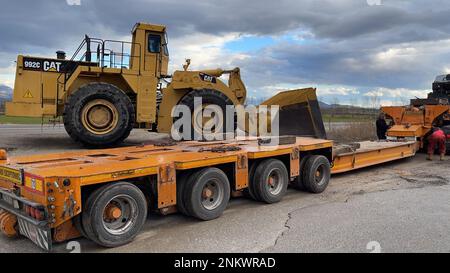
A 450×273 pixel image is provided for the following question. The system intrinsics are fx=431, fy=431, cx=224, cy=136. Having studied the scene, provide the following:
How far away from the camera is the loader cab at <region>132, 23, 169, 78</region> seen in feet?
41.2

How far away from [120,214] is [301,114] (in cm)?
649

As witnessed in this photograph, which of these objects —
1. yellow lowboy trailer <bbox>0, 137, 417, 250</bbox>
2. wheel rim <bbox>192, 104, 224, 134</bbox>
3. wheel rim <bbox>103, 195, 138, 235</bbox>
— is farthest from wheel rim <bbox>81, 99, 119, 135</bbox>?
wheel rim <bbox>103, 195, 138, 235</bbox>

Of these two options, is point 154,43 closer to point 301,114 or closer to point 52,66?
point 52,66

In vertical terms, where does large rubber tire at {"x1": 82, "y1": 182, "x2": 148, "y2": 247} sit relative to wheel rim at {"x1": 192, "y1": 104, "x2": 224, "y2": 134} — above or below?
below

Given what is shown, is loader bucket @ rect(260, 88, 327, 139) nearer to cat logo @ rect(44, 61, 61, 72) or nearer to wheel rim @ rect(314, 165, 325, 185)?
wheel rim @ rect(314, 165, 325, 185)

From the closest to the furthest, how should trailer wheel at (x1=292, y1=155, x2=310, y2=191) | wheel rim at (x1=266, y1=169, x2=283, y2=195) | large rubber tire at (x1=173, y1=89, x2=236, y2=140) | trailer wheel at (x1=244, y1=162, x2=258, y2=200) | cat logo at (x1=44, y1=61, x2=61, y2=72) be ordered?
trailer wheel at (x1=244, y1=162, x2=258, y2=200), wheel rim at (x1=266, y1=169, x2=283, y2=195), trailer wheel at (x1=292, y1=155, x2=310, y2=191), large rubber tire at (x1=173, y1=89, x2=236, y2=140), cat logo at (x1=44, y1=61, x2=61, y2=72)

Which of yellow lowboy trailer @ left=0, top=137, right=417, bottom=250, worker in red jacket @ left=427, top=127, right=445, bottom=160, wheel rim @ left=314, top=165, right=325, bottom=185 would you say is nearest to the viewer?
yellow lowboy trailer @ left=0, top=137, right=417, bottom=250

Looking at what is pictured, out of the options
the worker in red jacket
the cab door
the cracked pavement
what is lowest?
the cracked pavement

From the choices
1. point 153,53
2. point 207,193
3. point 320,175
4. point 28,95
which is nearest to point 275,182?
point 320,175

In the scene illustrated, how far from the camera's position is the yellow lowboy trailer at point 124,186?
470 centimetres

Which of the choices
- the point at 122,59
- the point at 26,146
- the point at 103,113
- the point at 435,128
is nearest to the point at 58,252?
the point at 103,113

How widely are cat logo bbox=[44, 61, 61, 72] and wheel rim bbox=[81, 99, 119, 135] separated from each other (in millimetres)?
1736

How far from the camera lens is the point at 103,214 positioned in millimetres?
5094

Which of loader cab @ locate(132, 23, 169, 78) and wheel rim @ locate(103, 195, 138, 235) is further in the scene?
loader cab @ locate(132, 23, 169, 78)
